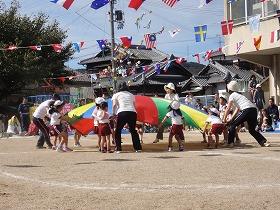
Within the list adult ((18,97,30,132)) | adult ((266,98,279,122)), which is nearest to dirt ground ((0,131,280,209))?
adult ((266,98,279,122))

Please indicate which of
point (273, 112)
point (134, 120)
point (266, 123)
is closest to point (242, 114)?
point (134, 120)

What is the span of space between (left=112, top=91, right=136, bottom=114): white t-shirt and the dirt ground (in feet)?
4.99

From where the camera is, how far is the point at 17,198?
20.7 ft

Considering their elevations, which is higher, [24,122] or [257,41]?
[257,41]

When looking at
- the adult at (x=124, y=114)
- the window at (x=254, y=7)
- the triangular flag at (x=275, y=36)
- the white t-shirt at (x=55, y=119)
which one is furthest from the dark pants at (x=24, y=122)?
the adult at (x=124, y=114)

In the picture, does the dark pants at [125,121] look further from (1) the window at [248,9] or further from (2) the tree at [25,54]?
(2) the tree at [25,54]

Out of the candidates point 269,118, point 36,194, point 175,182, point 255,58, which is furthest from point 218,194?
point 255,58

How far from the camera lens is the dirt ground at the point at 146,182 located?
5.83 m

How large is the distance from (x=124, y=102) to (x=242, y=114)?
2.86 m

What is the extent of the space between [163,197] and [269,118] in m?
14.6

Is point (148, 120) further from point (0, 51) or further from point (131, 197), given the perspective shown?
point (0, 51)

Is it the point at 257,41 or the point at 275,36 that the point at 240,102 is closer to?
the point at 275,36

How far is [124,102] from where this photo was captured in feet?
39.4

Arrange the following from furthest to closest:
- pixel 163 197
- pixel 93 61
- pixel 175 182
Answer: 1. pixel 93 61
2. pixel 175 182
3. pixel 163 197
